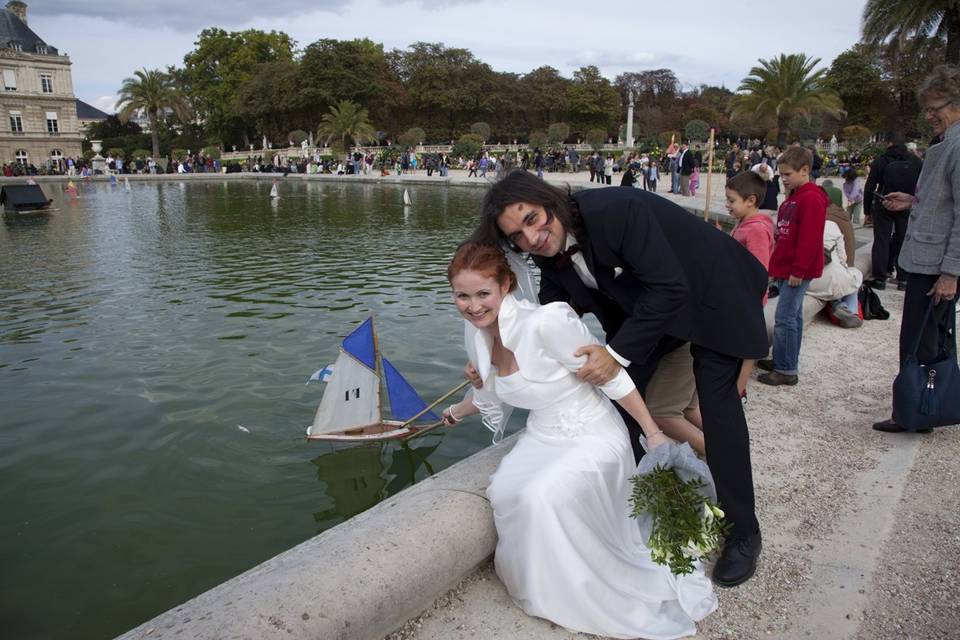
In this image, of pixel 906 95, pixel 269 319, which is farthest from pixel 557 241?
pixel 906 95

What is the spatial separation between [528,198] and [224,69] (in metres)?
78.1

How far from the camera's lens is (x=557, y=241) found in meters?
2.67

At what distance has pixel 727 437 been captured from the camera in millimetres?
2781

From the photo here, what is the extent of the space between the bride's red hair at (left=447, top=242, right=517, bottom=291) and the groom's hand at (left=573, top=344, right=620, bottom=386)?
0.46 metres

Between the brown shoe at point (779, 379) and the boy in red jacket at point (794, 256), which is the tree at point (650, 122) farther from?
the brown shoe at point (779, 379)

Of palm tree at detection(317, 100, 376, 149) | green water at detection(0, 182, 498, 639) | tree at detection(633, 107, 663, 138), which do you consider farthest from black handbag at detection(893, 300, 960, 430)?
tree at detection(633, 107, 663, 138)

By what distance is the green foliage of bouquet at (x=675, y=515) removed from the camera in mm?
2363

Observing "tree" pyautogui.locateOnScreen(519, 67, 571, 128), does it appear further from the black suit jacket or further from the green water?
the black suit jacket

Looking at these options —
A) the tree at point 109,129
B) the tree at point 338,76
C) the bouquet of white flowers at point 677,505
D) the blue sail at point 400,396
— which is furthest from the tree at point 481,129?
the bouquet of white flowers at point 677,505

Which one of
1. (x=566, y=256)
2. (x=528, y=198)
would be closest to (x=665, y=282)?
(x=566, y=256)

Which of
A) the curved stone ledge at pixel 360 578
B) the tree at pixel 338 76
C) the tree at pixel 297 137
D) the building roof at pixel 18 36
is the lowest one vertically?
the curved stone ledge at pixel 360 578

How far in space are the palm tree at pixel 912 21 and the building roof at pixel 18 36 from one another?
72.1 meters

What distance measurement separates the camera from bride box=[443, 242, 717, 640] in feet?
8.06

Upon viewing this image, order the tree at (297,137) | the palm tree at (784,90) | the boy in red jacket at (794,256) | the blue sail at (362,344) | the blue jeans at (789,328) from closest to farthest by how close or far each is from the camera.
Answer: the boy in red jacket at (794,256) < the blue jeans at (789,328) < the blue sail at (362,344) < the palm tree at (784,90) < the tree at (297,137)
